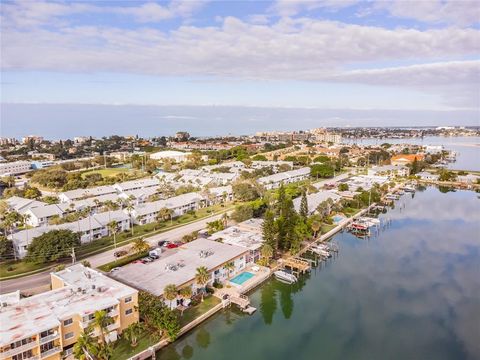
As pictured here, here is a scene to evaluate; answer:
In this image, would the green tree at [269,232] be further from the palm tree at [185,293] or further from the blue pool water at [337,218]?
the blue pool water at [337,218]

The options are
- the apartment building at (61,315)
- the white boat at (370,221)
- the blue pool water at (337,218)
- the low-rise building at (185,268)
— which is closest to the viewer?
the apartment building at (61,315)

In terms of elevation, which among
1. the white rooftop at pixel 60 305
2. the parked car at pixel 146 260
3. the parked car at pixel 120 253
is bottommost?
the parked car at pixel 120 253

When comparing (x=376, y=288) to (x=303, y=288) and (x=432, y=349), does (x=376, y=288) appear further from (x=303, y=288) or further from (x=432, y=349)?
(x=432, y=349)

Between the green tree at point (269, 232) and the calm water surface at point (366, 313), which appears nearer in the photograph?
the calm water surface at point (366, 313)

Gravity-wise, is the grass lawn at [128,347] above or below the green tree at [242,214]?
below

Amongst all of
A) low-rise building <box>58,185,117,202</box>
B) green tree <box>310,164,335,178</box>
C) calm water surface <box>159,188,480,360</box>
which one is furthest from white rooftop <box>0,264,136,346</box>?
green tree <box>310,164,335,178</box>

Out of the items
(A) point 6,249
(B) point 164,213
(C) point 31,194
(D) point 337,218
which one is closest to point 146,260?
(A) point 6,249

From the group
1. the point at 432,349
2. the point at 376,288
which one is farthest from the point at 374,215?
the point at 432,349

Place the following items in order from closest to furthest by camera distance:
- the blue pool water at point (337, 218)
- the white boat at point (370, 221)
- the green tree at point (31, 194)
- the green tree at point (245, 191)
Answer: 1. the white boat at point (370, 221)
2. the blue pool water at point (337, 218)
3. the green tree at point (245, 191)
4. the green tree at point (31, 194)

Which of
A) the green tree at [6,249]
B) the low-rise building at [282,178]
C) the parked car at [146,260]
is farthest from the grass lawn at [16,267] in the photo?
the low-rise building at [282,178]
